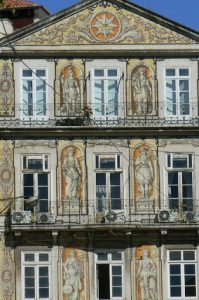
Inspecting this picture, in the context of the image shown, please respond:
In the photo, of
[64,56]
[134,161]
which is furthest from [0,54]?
[134,161]

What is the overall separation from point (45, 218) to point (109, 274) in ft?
9.47

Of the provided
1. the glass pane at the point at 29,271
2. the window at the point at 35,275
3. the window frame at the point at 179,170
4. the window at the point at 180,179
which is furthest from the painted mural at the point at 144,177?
the glass pane at the point at 29,271

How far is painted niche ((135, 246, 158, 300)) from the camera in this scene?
54.5 metres

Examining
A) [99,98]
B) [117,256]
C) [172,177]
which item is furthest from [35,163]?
[172,177]

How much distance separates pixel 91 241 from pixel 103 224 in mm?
800

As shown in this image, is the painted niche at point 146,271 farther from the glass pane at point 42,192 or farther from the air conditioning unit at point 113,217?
the glass pane at point 42,192

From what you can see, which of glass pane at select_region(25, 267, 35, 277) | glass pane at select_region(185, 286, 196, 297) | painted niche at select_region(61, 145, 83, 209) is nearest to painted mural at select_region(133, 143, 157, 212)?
painted niche at select_region(61, 145, 83, 209)

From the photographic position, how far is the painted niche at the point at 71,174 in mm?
54906

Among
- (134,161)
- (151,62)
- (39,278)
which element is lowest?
(39,278)

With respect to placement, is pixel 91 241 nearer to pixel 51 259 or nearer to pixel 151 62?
pixel 51 259

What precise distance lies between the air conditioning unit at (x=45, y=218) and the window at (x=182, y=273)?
410 centimetres

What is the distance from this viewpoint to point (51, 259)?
54.4 m

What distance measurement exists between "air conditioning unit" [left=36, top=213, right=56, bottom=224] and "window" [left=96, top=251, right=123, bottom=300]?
195cm

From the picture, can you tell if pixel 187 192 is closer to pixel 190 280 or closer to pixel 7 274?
pixel 190 280
